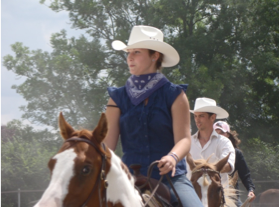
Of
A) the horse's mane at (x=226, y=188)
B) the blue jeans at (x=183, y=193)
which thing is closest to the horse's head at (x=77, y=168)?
the blue jeans at (x=183, y=193)

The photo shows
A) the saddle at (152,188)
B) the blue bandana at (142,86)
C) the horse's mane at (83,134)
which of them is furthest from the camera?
the blue bandana at (142,86)

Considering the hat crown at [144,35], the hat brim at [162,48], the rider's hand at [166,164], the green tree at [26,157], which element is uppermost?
the hat crown at [144,35]

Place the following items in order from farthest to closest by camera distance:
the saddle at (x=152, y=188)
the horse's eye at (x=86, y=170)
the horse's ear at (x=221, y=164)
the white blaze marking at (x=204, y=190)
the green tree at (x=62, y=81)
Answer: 1. the green tree at (x=62, y=81)
2. the horse's ear at (x=221, y=164)
3. the white blaze marking at (x=204, y=190)
4. the saddle at (x=152, y=188)
5. the horse's eye at (x=86, y=170)

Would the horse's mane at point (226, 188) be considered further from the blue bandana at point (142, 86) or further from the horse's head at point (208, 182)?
the blue bandana at point (142, 86)

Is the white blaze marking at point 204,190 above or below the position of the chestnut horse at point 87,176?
below

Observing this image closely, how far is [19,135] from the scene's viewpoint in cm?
1577

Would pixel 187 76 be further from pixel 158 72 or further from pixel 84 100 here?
pixel 158 72

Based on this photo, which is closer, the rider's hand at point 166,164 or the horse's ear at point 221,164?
the rider's hand at point 166,164

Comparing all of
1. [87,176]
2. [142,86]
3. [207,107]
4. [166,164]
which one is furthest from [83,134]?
[207,107]

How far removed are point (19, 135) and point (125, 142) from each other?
13.8m

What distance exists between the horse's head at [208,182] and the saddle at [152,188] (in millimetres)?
2061

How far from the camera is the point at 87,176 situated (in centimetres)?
196

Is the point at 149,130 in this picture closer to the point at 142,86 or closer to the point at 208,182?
the point at 142,86

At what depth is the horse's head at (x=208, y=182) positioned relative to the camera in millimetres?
4520
